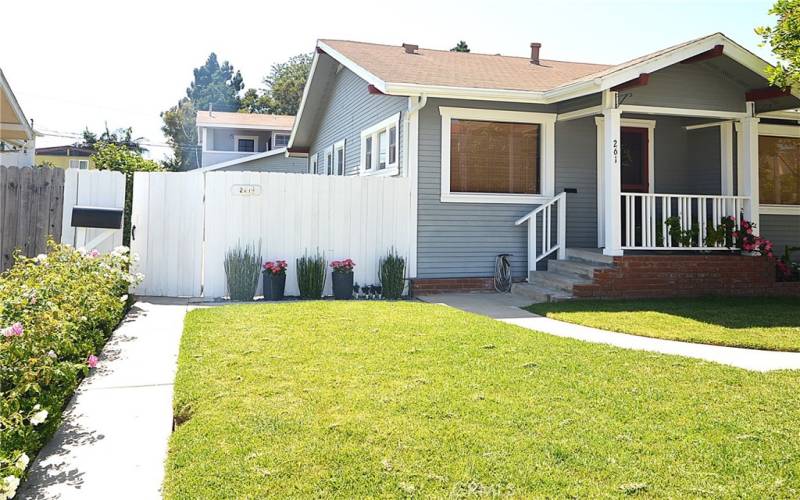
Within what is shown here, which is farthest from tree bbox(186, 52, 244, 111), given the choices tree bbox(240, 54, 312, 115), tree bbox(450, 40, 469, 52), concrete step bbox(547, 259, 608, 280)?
concrete step bbox(547, 259, 608, 280)

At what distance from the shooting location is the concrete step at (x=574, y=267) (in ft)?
29.9

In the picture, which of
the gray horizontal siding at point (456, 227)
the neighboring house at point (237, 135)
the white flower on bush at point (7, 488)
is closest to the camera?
the white flower on bush at point (7, 488)

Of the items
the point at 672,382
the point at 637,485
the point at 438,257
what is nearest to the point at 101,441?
the point at 637,485

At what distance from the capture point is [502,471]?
114 inches

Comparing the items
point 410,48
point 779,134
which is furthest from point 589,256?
point 410,48

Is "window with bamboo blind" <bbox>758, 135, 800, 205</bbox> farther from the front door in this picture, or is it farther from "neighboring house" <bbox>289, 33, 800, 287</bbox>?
the front door

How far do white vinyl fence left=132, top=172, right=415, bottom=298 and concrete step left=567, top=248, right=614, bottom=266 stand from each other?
2659 mm

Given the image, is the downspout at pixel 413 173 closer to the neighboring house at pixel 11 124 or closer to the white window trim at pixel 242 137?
the neighboring house at pixel 11 124

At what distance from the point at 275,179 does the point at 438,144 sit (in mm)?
2691

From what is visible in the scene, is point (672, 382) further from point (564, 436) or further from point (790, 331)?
point (790, 331)

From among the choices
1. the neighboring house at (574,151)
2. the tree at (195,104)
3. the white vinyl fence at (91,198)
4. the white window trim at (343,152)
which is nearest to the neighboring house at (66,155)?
the tree at (195,104)

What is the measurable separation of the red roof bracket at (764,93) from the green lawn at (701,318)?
3175mm

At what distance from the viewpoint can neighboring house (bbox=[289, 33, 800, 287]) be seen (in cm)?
930

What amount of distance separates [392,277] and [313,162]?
1025 cm
